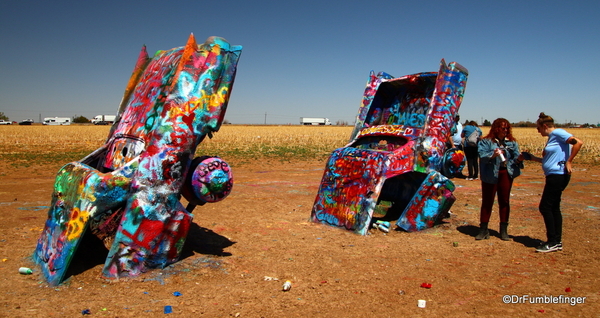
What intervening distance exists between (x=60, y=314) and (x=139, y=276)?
2.82 ft

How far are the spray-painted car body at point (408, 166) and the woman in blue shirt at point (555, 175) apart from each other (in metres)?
1.36

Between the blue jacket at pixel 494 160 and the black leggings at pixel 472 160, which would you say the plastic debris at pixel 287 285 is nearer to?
the blue jacket at pixel 494 160

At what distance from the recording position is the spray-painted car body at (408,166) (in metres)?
6.02

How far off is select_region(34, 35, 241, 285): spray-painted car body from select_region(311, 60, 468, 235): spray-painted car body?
2.34 metres

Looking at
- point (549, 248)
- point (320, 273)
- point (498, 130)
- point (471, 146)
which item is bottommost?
point (320, 273)

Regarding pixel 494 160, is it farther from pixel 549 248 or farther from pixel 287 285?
pixel 287 285

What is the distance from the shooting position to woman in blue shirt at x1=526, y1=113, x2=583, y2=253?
499 centimetres

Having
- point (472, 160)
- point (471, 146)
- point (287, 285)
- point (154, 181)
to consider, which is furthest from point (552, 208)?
point (472, 160)

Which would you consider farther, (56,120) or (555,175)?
(56,120)

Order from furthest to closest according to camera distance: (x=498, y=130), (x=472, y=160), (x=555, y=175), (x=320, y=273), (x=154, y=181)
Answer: (x=472, y=160)
(x=498, y=130)
(x=555, y=175)
(x=320, y=273)
(x=154, y=181)

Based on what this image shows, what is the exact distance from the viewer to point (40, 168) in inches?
515

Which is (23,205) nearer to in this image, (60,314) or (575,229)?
(60,314)

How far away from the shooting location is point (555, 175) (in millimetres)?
5023

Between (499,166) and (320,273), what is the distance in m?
2.86
